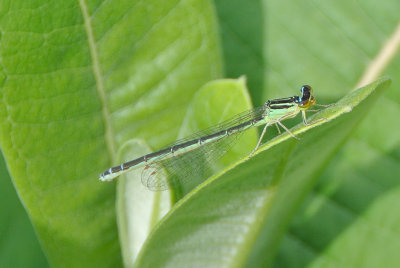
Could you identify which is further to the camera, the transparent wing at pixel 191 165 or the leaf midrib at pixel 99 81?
the transparent wing at pixel 191 165

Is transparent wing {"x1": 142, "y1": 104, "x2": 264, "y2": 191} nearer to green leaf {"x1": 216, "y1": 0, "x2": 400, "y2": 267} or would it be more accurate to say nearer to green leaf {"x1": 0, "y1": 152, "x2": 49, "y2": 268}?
green leaf {"x1": 216, "y1": 0, "x2": 400, "y2": 267}

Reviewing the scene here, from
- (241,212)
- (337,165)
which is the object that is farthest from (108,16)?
(337,165)

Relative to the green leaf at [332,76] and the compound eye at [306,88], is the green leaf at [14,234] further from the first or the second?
the compound eye at [306,88]

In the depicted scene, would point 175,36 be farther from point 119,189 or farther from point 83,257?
point 83,257

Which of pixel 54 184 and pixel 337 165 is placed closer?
pixel 54 184

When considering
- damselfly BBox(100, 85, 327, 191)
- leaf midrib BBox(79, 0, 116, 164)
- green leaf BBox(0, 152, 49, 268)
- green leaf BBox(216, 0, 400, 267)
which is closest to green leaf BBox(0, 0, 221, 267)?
leaf midrib BBox(79, 0, 116, 164)

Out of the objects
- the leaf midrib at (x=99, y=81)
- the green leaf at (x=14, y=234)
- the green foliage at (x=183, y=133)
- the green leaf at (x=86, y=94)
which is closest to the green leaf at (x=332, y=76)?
the green foliage at (x=183, y=133)
